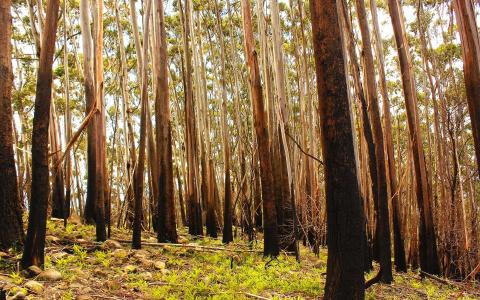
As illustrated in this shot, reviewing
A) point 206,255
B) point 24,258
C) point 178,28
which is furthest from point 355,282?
point 178,28

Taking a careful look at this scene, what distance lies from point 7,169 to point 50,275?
4.39 ft

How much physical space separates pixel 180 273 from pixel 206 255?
1.15m

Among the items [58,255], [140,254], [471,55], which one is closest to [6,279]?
[58,255]

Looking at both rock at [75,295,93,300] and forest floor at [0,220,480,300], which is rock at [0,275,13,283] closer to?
forest floor at [0,220,480,300]

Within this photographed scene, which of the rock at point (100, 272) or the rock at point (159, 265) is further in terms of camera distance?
the rock at point (159, 265)

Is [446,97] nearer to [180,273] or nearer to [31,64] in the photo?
[180,273]

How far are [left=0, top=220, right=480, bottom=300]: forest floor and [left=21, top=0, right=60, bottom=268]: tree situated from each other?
0.25 m

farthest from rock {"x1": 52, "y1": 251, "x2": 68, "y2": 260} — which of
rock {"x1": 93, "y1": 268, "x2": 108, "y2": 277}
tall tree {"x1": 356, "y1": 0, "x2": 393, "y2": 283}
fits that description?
tall tree {"x1": 356, "y1": 0, "x2": 393, "y2": 283}

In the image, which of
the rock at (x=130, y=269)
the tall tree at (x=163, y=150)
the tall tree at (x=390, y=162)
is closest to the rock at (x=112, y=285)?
the rock at (x=130, y=269)

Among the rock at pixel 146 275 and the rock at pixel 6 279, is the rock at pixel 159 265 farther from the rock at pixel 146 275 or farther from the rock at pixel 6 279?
the rock at pixel 6 279

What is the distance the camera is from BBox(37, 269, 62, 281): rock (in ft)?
13.6

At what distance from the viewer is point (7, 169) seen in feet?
15.8

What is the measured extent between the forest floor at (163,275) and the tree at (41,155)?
0.82ft

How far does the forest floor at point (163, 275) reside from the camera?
13.6ft
